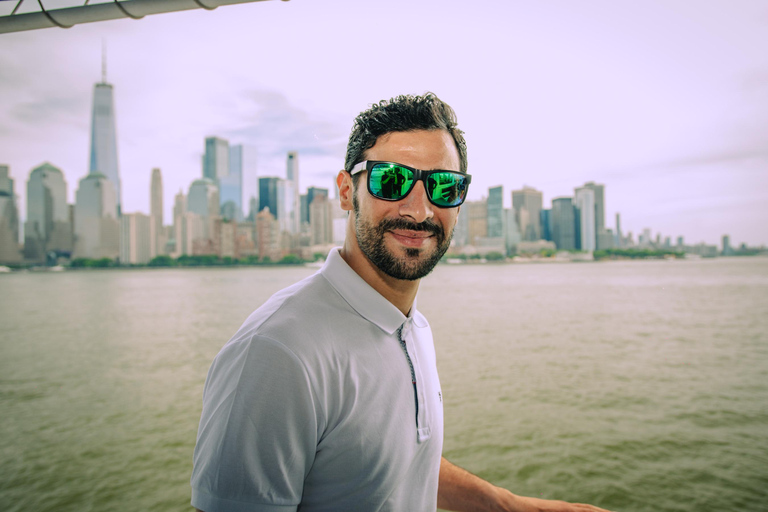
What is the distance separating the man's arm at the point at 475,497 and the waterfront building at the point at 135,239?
116 meters

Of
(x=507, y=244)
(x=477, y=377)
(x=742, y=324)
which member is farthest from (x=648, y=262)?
(x=477, y=377)

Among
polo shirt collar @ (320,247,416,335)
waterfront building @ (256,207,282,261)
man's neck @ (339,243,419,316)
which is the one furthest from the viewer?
waterfront building @ (256,207,282,261)

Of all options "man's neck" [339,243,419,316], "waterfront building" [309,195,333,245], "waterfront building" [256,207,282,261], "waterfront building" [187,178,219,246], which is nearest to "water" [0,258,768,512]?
"man's neck" [339,243,419,316]

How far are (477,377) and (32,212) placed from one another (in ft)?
369

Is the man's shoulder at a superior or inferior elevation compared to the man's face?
inferior

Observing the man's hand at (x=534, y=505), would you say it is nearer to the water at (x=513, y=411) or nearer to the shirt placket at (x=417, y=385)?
the shirt placket at (x=417, y=385)

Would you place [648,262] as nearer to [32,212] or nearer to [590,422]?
[590,422]

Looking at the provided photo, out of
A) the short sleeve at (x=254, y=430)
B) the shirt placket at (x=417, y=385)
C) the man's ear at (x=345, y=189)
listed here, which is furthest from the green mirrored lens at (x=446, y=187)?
the short sleeve at (x=254, y=430)

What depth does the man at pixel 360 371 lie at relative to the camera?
3.12ft

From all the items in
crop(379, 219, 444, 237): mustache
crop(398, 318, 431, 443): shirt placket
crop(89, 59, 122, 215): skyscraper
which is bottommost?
crop(398, 318, 431, 443): shirt placket

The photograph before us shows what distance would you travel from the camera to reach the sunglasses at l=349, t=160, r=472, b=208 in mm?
1288

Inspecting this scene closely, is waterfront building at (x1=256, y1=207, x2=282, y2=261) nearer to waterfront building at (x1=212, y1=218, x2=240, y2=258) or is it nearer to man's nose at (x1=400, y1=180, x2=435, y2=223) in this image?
waterfront building at (x1=212, y1=218, x2=240, y2=258)

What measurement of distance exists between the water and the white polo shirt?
6007 mm

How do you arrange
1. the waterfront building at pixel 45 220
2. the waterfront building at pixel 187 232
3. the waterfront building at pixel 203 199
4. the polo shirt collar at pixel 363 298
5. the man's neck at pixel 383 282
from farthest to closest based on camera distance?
the waterfront building at pixel 203 199, the waterfront building at pixel 187 232, the waterfront building at pixel 45 220, the man's neck at pixel 383 282, the polo shirt collar at pixel 363 298
